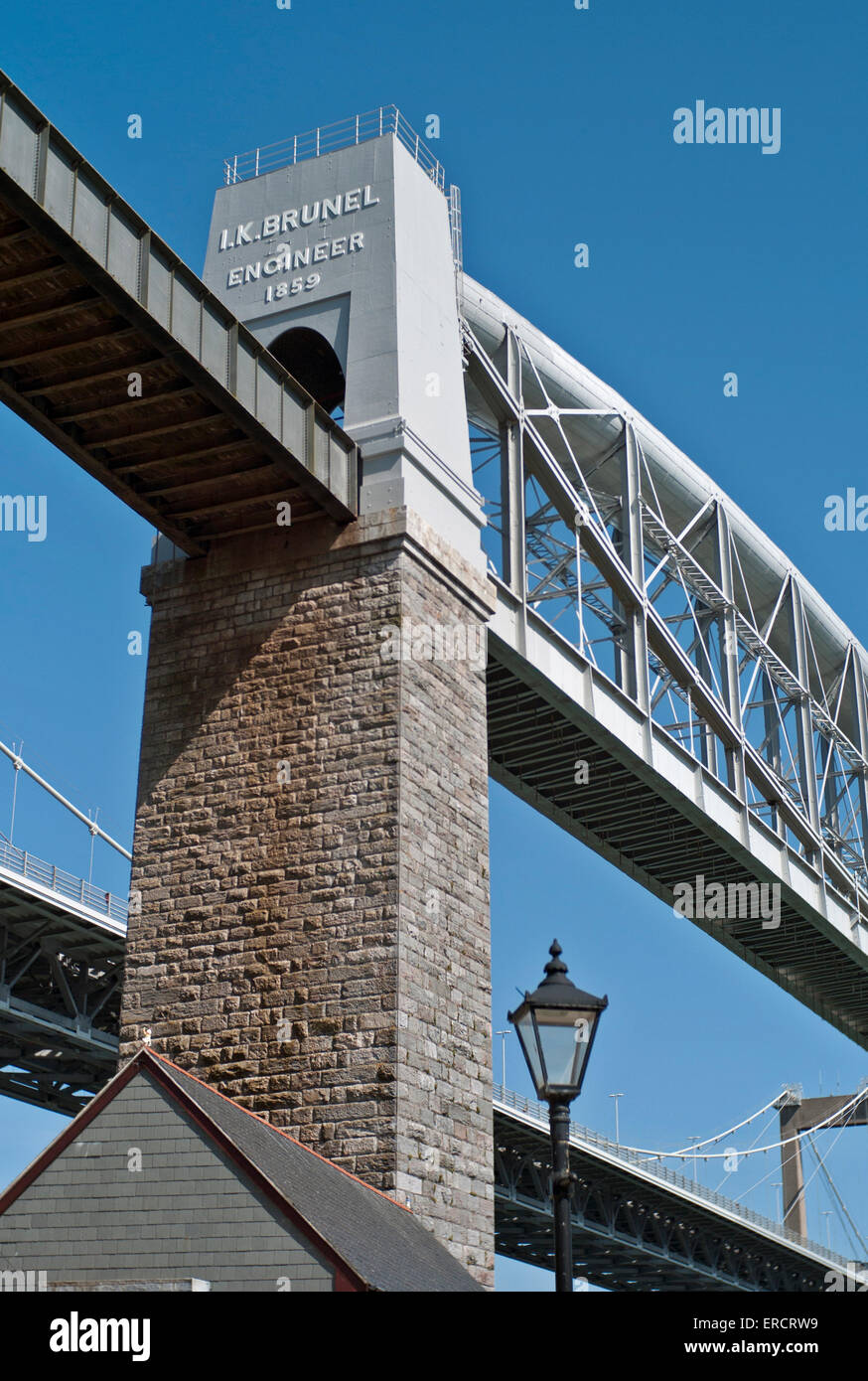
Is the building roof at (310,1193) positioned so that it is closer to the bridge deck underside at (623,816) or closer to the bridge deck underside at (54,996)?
the bridge deck underside at (623,816)

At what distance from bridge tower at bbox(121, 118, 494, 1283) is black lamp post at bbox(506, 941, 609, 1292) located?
784 centimetres

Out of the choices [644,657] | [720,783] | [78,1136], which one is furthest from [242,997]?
[720,783]

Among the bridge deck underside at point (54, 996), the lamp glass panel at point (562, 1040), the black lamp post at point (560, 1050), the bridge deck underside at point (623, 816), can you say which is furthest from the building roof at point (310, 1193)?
the bridge deck underside at point (54, 996)

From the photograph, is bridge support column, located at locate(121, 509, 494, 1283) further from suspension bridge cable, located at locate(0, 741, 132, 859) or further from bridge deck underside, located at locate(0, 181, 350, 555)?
suspension bridge cable, located at locate(0, 741, 132, 859)

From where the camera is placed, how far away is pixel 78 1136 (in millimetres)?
15406

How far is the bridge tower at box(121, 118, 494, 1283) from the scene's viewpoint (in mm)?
20766

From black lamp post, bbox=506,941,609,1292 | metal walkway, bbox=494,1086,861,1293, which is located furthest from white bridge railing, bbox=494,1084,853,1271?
black lamp post, bbox=506,941,609,1292

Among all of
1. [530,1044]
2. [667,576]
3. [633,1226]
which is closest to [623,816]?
[667,576]

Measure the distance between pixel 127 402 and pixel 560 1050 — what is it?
1325 cm

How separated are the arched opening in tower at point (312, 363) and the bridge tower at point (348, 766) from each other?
0.33m

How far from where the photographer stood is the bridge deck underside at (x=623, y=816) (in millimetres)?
32438

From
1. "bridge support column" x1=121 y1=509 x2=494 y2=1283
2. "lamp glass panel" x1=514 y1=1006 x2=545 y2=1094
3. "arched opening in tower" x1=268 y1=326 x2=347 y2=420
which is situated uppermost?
"arched opening in tower" x1=268 y1=326 x2=347 y2=420
